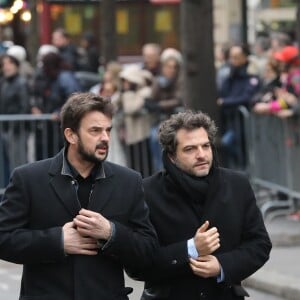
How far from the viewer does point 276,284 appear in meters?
9.75

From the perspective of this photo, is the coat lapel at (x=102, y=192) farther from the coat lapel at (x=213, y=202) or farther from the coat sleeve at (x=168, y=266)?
the coat lapel at (x=213, y=202)

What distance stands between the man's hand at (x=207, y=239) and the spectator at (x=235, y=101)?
326 inches

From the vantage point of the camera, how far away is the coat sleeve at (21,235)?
527 cm

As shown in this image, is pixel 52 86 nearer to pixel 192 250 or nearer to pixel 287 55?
pixel 287 55

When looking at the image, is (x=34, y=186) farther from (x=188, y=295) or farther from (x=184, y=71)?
(x=184, y=71)

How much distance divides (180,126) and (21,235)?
963 mm

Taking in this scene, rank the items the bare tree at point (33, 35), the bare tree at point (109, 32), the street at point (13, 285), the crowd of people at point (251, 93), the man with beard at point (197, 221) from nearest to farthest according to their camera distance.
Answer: the man with beard at point (197, 221) → the street at point (13, 285) → the crowd of people at point (251, 93) → the bare tree at point (109, 32) → the bare tree at point (33, 35)

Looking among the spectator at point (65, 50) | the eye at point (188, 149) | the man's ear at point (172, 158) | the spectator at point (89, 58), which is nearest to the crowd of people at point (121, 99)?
the spectator at point (65, 50)

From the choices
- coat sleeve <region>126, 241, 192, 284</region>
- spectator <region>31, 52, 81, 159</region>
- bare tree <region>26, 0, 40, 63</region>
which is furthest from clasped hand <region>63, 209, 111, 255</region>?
bare tree <region>26, 0, 40, 63</region>

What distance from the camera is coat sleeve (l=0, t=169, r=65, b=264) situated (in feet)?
17.3

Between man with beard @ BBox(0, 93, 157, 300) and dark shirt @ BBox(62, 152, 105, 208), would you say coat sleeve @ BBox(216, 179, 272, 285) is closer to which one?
man with beard @ BBox(0, 93, 157, 300)

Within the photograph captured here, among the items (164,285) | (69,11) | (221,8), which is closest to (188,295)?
(164,285)

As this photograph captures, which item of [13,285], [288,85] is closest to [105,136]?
[13,285]

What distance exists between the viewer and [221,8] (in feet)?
122
